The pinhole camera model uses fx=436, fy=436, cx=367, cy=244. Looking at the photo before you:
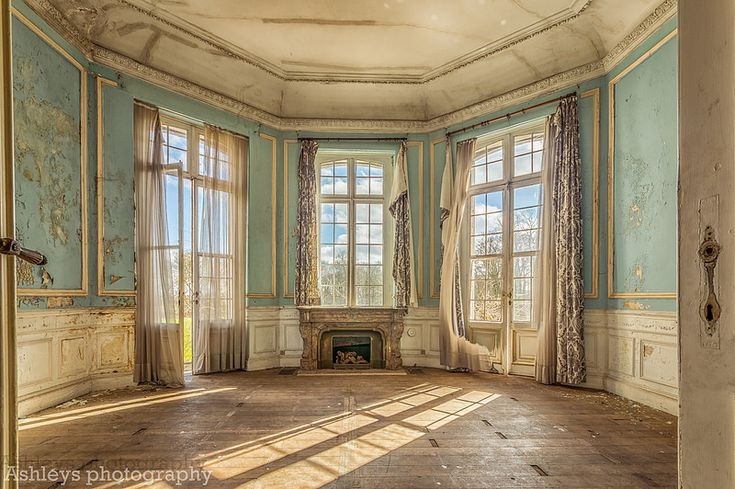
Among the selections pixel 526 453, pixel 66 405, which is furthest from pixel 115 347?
pixel 526 453

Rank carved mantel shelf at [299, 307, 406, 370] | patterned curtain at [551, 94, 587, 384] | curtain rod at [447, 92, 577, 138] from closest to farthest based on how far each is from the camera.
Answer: patterned curtain at [551, 94, 587, 384] < curtain rod at [447, 92, 577, 138] < carved mantel shelf at [299, 307, 406, 370]

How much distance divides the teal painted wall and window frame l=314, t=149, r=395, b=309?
0.74 feet

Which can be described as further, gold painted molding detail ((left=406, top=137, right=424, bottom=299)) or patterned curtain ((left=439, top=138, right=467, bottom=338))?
gold painted molding detail ((left=406, top=137, right=424, bottom=299))

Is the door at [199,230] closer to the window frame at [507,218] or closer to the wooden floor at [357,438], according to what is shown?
the wooden floor at [357,438]

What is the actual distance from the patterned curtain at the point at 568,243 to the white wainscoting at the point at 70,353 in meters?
4.87

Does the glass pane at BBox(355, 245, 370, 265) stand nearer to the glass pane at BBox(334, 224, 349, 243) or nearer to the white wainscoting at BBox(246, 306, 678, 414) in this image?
the glass pane at BBox(334, 224, 349, 243)

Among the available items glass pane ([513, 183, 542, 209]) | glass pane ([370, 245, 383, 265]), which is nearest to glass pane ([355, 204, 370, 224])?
glass pane ([370, 245, 383, 265])

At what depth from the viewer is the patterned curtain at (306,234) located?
20.7ft

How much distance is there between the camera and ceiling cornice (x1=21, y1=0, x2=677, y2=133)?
4.21 m

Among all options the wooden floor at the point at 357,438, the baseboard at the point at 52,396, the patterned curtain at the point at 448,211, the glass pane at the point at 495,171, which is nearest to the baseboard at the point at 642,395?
the wooden floor at the point at 357,438

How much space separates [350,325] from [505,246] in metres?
2.38

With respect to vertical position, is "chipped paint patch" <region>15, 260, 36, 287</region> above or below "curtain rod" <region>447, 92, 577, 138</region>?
below

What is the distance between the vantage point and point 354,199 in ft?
22.0

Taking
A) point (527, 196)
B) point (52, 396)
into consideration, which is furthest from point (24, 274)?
point (527, 196)
